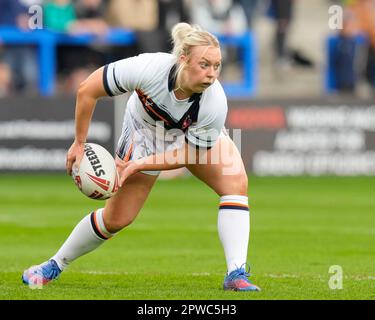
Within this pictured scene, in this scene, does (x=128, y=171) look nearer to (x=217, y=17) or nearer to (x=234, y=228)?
(x=234, y=228)

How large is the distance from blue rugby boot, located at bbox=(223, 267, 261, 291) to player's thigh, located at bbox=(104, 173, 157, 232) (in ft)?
2.94

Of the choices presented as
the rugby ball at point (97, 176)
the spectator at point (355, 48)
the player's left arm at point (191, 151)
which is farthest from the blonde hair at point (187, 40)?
the spectator at point (355, 48)

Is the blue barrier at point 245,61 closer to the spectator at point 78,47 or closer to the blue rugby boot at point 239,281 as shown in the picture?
the spectator at point 78,47

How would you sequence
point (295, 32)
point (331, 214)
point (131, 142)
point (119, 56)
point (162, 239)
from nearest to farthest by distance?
point (131, 142)
point (162, 239)
point (331, 214)
point (119, 56)
point (295, 32)

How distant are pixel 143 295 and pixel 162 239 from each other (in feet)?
13.7

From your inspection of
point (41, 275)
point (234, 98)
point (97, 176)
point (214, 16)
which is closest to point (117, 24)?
point (214, 16)

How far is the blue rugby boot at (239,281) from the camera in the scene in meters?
8.01

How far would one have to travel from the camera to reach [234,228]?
815cm

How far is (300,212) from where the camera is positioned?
14703 mm

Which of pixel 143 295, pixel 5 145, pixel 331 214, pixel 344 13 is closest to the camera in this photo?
pixel 143 295

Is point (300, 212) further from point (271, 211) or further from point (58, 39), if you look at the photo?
point (58, 39)

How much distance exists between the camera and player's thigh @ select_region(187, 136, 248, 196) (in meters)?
8.13

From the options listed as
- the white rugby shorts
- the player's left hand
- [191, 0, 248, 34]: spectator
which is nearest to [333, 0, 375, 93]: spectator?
[191, 0, 248, 34]: spectator

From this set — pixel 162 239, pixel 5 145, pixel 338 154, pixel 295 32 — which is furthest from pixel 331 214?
pixel 295 32
